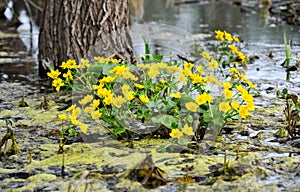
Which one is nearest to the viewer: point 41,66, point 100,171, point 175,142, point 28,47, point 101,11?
point 100,171

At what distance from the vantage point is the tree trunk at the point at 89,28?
381 cm

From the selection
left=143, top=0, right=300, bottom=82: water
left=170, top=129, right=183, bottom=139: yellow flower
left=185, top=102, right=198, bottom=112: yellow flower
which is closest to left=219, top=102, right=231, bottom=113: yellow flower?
left=185, top=102, right=198, bottom=112: yellow flower

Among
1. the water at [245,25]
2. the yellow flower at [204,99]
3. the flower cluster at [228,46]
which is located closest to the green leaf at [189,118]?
the yellow flower at [204,99]

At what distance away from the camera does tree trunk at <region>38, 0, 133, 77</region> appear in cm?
381

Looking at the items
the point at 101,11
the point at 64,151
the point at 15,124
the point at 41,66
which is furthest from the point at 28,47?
the point at 64,151

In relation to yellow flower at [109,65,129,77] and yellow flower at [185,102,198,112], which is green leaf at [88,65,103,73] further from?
yellow flower at [185,102,198,112]

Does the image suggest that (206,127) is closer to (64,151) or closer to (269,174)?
(269,174)

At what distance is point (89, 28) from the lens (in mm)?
3850

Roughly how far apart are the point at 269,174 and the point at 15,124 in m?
1.45

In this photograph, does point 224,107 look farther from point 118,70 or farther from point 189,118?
point 118,70

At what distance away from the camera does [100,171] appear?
2238 millimetres

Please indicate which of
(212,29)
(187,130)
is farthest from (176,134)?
(212,29)

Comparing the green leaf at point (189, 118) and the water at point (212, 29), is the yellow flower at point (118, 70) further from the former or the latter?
the water at point (212, 29)

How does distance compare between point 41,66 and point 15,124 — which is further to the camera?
point 41,66
